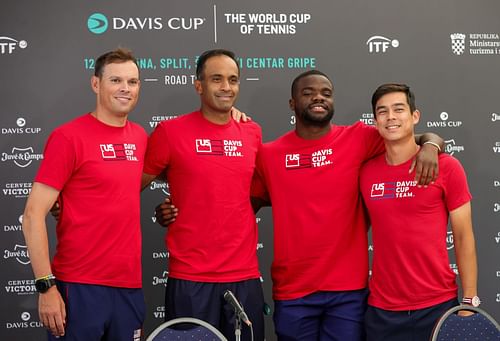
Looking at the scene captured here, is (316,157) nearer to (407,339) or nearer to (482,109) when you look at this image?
(407,339)

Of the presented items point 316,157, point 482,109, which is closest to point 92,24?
point 316,157

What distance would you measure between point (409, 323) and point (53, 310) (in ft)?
4.94

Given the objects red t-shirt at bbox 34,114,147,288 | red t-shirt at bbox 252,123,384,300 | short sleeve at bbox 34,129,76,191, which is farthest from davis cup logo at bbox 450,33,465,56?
short sleeve at bbox 34,129,76,191

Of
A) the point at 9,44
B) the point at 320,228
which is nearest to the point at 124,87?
the point at 320,228

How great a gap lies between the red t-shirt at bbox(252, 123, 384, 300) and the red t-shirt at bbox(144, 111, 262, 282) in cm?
16

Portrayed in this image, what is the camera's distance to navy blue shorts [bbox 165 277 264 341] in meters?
2.80

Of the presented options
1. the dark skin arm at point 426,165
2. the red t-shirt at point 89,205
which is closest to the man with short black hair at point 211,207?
the red t-shirt at point 89,205

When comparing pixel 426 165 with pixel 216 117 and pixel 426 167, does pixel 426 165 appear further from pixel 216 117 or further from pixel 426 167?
pixel 216 117

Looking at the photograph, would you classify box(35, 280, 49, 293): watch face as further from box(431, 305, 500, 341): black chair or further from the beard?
box(431, 305, 500, 341): black chair

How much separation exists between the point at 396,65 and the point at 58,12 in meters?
2.04

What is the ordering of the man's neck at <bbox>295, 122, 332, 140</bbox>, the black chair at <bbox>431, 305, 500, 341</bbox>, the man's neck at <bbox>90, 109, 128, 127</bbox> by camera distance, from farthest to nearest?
the man's neck at <bbox>295, 122, 332, 140</bbox> < the man's neck at <bbox>90, 109, 128, 127</bbox> < the black chair at <bbox>431, 305, 500, 341</bbox>

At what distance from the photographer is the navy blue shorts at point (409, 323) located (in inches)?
106

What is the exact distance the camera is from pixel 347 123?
3.78m

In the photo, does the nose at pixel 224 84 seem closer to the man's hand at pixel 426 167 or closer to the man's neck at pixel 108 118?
the man's neck at pixel 108 118
